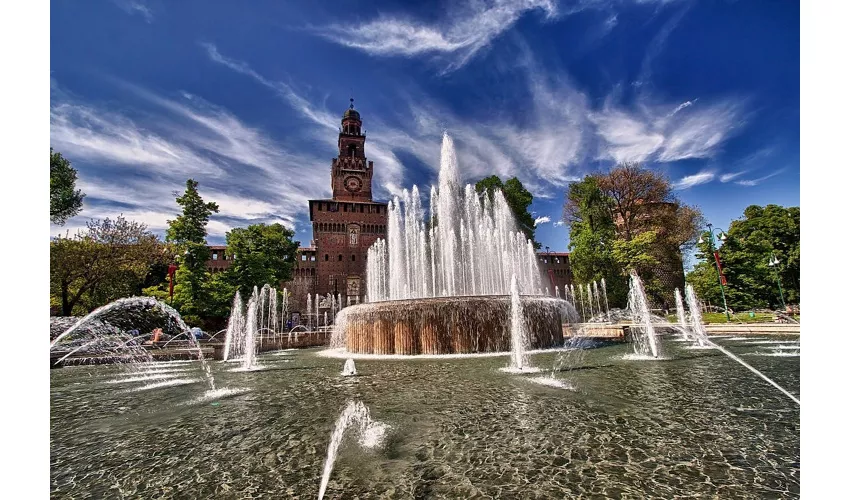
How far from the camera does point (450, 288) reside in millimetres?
19641

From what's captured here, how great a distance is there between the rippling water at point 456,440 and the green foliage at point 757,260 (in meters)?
24.7

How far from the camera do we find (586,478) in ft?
8.66

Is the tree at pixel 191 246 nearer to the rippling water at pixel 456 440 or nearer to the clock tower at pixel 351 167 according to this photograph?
the rippling water at pixel 456 440

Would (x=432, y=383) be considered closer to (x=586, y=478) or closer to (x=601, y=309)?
(x=586, y=478)

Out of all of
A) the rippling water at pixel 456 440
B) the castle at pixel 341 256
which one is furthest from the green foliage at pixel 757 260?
the rippling water at pixel 456 440

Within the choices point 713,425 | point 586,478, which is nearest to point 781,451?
point 713,425

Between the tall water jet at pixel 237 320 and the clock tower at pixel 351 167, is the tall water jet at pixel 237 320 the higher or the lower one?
the lower one

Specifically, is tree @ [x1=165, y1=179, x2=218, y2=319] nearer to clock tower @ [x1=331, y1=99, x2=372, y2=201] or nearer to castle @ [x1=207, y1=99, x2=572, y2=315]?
castle @ [x1=207, y1=99, x2=572, y2=315]

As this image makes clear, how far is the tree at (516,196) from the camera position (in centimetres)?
3188

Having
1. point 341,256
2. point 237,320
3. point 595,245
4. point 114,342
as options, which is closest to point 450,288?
point 237,320

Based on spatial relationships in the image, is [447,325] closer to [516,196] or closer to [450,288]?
[450,288]

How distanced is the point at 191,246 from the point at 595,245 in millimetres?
26598

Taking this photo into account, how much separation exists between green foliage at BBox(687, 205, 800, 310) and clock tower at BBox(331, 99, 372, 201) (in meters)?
35.9
